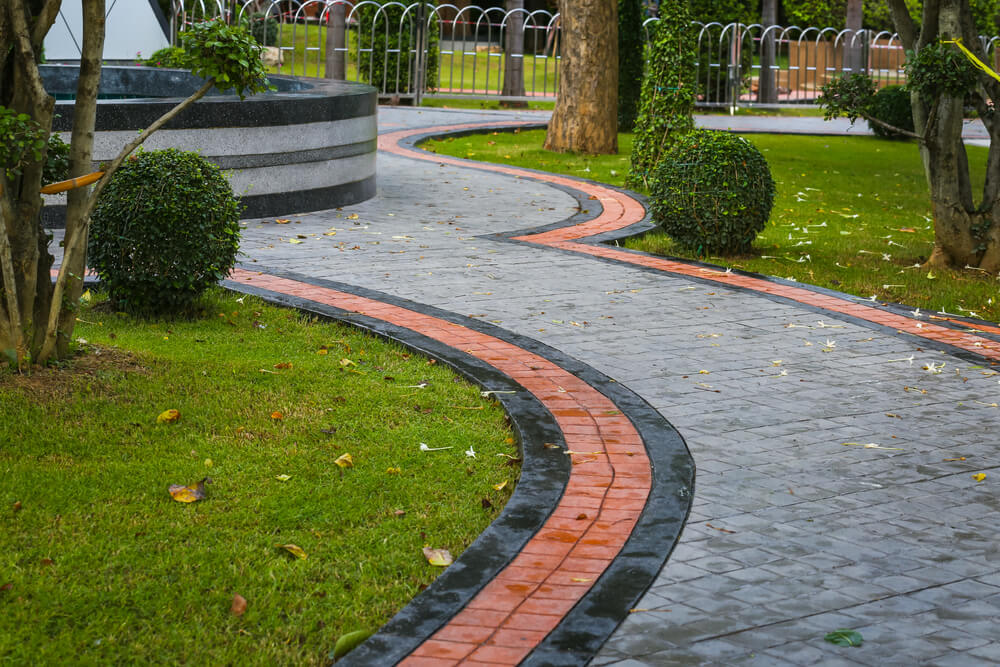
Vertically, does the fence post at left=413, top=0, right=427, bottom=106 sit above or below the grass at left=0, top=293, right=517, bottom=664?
above

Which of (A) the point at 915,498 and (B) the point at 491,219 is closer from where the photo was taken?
(A) the point at 915,498

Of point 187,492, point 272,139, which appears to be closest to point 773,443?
point 187,492

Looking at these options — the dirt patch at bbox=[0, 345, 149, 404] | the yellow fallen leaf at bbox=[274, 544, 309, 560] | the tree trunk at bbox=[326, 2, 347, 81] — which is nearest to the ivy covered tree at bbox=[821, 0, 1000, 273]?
the dirt patch at bbox=[0, 345, 149, 404]

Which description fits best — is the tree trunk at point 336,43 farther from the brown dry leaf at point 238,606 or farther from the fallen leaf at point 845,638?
the fallen leaf at point 845,638

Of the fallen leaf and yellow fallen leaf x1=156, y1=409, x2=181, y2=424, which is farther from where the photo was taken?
yellow fallen leaf x1=156, y1=409, x2=181, y2=424

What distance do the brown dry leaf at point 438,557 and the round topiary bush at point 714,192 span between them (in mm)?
6360

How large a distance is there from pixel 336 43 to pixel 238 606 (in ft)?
82.1

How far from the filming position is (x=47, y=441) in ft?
17.1

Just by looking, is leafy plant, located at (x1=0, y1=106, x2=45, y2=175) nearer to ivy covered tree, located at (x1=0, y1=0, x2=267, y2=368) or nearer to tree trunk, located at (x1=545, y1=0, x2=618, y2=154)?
ivy covered tree, located at (x1=0, y1=0, x2=267, y2=368)

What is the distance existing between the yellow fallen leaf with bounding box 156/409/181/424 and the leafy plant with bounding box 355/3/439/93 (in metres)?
21.9

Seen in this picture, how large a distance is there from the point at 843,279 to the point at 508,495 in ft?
18.6

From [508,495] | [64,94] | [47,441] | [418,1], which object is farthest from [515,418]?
[418,1]

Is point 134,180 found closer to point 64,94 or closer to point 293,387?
point 293,387

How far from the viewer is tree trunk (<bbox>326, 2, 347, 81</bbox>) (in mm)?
27031
